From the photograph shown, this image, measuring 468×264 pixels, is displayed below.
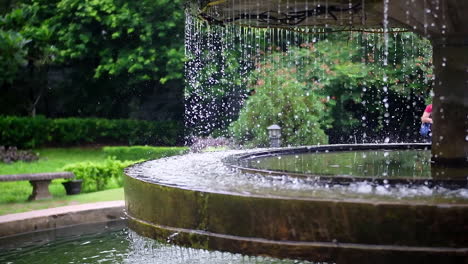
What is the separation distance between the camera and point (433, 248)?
135 inches

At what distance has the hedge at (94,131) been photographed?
21.9 meters

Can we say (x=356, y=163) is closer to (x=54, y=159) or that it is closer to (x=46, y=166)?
(x=46, y=166)

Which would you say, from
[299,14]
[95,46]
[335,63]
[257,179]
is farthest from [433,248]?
[95,46]

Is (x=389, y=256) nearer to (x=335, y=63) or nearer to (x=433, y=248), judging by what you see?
(x=433, y=248)

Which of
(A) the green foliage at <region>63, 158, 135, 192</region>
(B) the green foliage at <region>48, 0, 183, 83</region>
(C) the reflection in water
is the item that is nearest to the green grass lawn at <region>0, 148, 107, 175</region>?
(B) the green foliage at <region>48, 0, 183, 83</region>

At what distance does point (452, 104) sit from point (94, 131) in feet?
61.7

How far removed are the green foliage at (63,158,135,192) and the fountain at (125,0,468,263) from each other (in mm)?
6274

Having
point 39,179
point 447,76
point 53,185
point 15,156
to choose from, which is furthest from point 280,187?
point 15,156

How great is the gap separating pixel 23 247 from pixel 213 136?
13.3 m

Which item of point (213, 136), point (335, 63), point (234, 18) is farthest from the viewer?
point (213, 136)

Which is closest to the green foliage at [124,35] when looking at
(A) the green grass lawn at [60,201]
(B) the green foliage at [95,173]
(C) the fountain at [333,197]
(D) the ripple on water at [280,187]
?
(B) the green foliage at [95,173]

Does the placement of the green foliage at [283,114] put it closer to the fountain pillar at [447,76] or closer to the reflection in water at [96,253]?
the reflection in water at [96,253]

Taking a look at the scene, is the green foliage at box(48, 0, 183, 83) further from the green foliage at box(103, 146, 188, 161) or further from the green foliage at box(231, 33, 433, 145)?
the green foliage at box(231, 33, 433, 145)

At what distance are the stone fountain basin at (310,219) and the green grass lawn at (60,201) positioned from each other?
5.72m
